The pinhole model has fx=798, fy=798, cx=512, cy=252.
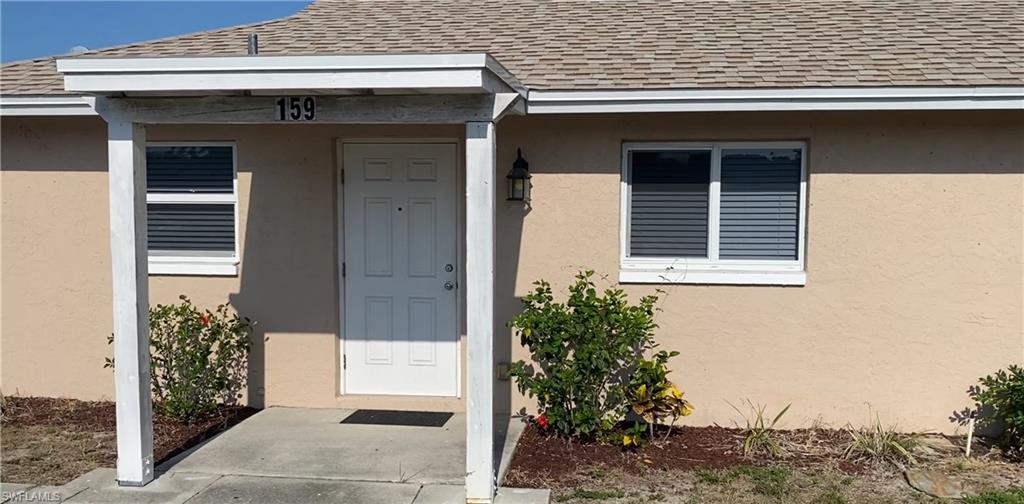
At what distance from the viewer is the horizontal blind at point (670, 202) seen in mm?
6520

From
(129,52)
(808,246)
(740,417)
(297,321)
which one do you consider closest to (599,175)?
(808,246)

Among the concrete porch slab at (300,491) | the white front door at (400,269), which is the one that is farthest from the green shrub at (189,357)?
the concrete porch slab at (300,491)

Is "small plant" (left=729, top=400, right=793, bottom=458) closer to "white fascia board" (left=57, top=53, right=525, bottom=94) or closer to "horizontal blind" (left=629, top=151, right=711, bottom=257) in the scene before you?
"horizontal blind" (left=629, top=151, right=711, bottom=257)

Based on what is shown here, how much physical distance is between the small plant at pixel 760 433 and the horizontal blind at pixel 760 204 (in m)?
1.25

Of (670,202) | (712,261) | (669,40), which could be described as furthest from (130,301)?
(669,40)

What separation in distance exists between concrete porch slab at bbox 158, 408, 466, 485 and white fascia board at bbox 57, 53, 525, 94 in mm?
2547

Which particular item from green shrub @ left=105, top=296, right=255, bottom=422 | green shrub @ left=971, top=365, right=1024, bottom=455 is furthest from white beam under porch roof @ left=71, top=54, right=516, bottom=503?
green shrub @ left=971, top=365, right=1024, bottom=455

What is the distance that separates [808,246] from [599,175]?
5.72ft

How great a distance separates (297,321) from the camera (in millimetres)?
6918

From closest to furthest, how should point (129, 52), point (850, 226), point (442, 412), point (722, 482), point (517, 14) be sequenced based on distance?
point (722, 482)
point (850, 226)
point (442, 412)
point (129, 52)
point (517, 14)

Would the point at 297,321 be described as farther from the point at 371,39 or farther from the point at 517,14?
the point at 517,14

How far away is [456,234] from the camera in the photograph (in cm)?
682

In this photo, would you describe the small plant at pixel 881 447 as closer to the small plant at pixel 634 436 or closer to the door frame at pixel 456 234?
the small plant at pixel 634 436

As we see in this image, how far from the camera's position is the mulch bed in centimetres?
547
